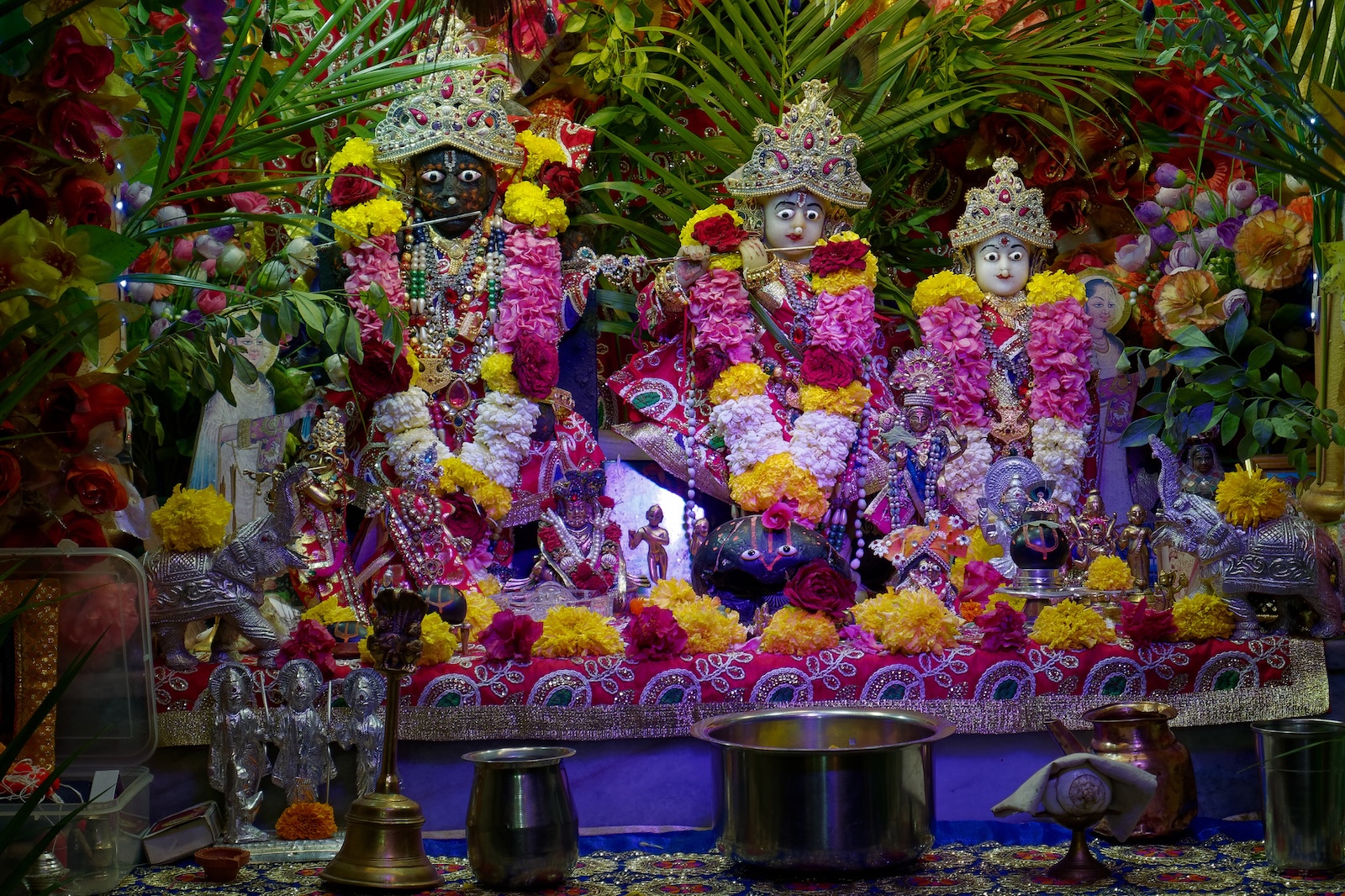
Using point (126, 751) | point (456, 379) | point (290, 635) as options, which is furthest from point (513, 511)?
point (126, 751)

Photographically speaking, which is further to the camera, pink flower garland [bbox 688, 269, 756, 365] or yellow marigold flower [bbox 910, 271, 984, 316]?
yellow marigold flower [bbox 910, 271, 984, 316]

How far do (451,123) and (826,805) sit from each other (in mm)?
3023

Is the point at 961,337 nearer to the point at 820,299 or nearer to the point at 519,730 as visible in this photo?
the point at 820,299

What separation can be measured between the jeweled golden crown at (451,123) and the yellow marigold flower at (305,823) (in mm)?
2437

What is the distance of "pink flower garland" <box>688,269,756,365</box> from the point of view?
5438mm

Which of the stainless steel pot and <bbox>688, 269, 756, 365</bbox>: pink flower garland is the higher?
<bbox>688, 269, 756, 365</bbox>: pink flower garland

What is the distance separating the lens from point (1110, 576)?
193 inches

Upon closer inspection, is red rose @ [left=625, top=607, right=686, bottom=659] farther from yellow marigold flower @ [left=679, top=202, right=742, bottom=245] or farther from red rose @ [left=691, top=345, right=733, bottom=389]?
yellow marigold flower @ [left=679, top=202, right=742, bottom=245]

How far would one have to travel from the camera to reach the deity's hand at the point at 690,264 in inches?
214

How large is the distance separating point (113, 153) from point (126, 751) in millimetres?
1096

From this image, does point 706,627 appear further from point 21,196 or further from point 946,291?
point 21,196

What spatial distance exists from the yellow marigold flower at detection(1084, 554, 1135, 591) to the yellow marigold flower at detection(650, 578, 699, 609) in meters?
1.30

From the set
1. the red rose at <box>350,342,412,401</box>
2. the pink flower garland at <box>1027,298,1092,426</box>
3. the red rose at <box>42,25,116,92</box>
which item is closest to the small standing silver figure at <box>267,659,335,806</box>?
the red rose at <box>350,342,412,401</box>

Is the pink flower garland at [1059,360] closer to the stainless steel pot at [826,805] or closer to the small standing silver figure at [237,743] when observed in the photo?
the stainless steel pot at [826,805]
